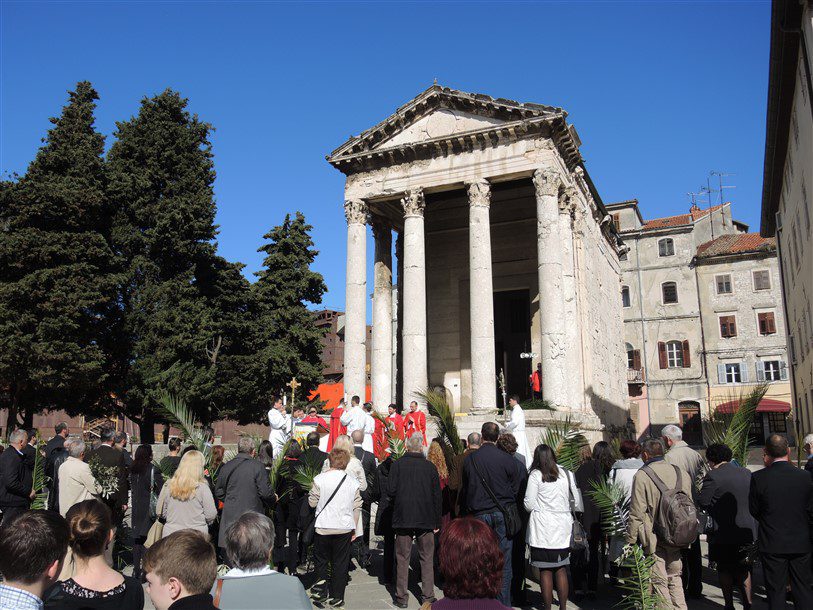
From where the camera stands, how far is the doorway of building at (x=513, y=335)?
26.4 metres

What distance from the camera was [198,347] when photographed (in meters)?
27.1

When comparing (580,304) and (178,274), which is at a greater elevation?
(178,274)

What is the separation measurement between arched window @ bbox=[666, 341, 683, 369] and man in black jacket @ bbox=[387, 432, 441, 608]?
124 ft

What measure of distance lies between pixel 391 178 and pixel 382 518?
16934mm

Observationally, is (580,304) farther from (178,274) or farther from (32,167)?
(32,167)

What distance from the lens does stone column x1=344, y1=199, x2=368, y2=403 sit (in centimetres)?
2250

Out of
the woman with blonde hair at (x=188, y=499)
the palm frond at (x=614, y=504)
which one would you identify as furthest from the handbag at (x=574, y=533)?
the woman with blonde hair at (x=188, y=499)

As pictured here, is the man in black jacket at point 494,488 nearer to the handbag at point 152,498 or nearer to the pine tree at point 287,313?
the handbag at point 152,498

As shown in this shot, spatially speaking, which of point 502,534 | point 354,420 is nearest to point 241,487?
point 502,534

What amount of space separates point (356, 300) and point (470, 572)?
67.0 feet

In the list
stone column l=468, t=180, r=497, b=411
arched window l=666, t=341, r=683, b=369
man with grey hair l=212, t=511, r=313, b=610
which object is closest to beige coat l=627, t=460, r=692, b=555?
man with grey hair l=212, t=511, r=313, b=610

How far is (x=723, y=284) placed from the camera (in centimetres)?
4106

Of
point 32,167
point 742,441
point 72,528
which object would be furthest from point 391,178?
point 72,528

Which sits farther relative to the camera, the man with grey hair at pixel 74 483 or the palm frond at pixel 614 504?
the man with grey hair at pixel 74 483
